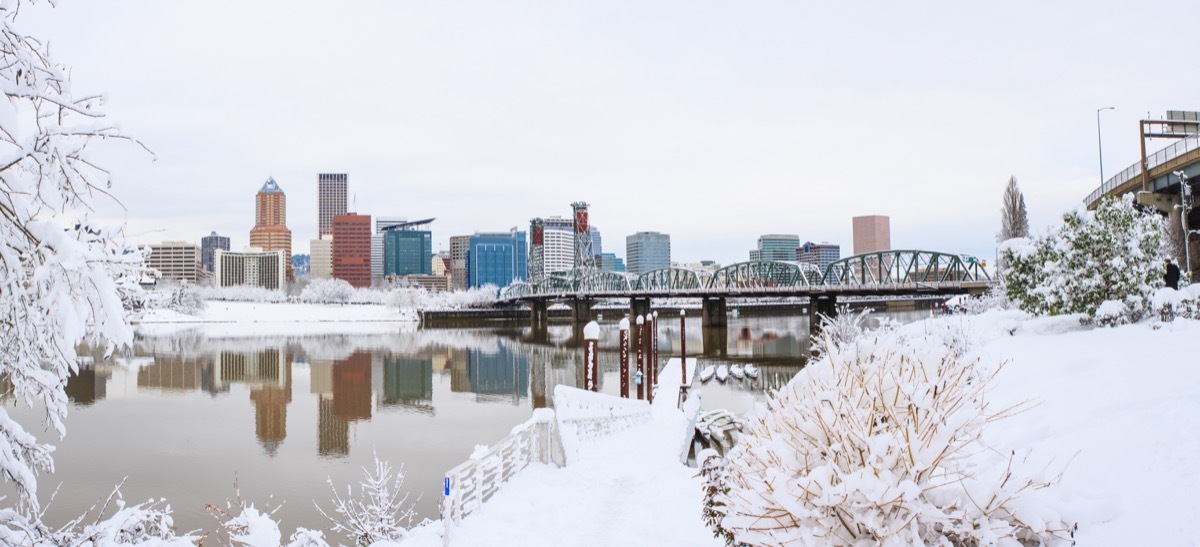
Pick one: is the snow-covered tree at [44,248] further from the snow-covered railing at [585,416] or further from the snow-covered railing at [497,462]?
the snow-covered railing at [585,416]

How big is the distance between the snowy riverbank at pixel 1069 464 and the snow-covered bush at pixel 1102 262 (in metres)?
1.15

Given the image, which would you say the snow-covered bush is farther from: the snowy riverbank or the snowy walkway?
the snowy walkway

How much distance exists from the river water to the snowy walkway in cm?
385

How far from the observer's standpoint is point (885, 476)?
534 cm

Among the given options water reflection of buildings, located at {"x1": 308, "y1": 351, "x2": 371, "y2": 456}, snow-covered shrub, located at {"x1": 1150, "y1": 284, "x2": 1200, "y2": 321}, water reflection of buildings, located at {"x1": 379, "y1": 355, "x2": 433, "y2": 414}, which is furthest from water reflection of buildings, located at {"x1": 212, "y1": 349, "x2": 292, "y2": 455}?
snow-covered shrub, located at {"x1": 1150, "y1": 284, "x2": 1200, "y2": 321}

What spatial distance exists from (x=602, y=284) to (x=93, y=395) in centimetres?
8933

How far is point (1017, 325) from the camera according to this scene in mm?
19266

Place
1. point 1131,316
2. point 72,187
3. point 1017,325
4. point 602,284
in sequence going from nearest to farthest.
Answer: point 72,187
point 1131,316
point 1017,325
point 602,284

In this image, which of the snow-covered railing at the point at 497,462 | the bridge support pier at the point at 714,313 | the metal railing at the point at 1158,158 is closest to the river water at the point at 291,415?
the snow-covered railing at the point at 497,462

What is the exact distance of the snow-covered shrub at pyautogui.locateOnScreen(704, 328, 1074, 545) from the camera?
5.30 m

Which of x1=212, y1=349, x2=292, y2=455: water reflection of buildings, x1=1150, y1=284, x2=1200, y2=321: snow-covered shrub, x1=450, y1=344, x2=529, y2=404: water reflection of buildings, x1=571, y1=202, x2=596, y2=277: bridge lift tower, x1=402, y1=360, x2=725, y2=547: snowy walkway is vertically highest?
x1=571, y1=202, x2=596, y2=277: bridge lift tower

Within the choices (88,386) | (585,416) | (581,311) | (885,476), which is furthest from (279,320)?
(885,476)

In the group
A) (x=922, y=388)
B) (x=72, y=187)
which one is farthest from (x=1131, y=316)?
(x=72, y=187)

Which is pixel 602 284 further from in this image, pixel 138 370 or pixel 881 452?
pixel 881 452
